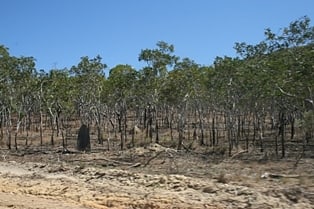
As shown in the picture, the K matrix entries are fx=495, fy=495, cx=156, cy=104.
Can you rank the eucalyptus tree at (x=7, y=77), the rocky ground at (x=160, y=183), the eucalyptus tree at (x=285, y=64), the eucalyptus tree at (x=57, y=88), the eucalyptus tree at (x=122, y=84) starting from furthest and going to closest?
the eucalyptus tree at (x=57, y=88) → the eucalyptus tree at (x=122, y=84) → the eucalyptus tree at (x=7, y=77) → the eucalyptus tree at (x=285, y=64) → the rocky ground at (x=160, y=183)

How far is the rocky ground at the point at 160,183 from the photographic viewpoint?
50.6ft

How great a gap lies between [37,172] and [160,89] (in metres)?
16.4

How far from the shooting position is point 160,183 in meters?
18.4

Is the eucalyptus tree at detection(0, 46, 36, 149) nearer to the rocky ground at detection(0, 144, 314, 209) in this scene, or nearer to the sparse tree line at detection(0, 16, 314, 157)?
the sparse tree line at detection(0, 16, 314, 157)

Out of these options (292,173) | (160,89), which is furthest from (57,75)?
(292,173)

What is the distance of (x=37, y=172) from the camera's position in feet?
78.6

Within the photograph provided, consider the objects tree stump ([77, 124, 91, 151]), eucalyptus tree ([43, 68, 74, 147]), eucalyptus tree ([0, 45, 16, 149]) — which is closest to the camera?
tree stump ([77, 124, 91, 151])

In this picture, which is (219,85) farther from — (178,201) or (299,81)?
(178,201)

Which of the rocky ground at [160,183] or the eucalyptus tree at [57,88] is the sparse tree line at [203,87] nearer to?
the eucalyptus tree at [57,88]


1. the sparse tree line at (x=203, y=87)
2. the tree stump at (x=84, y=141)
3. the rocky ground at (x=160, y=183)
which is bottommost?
the rocky ground at (x=160, y=183)

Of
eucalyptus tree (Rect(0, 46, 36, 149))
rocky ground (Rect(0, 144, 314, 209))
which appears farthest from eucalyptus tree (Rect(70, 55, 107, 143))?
rocky ground (Rect(0, 144, 314, 209))

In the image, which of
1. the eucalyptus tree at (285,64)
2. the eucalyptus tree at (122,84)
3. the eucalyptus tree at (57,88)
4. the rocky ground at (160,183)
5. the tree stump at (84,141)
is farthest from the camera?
the eucalyptus tree at (57,88)

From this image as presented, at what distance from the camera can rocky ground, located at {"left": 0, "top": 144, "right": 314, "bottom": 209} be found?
1544cm

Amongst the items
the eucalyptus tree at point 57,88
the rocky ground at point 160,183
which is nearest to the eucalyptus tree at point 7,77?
the eucalyptus tree at point 57,88
